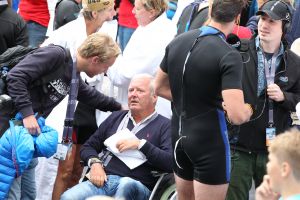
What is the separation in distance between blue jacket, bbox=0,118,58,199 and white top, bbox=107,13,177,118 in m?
1.24

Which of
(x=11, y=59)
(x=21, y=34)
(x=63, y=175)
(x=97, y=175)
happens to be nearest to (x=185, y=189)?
(x=97, y=175)

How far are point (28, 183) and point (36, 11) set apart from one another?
3508 millimetres

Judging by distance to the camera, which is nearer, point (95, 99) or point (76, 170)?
point (95, 99)

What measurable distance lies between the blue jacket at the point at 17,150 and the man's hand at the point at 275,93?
1600 millimetres

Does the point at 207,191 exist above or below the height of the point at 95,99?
above

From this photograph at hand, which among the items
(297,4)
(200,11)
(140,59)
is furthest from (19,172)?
(297,4)

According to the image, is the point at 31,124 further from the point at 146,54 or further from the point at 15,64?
the point at 146,54

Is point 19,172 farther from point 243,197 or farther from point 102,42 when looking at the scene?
point 243,197

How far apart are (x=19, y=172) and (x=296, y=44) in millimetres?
2527

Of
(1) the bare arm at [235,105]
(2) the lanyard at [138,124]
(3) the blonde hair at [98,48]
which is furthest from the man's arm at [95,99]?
(1) the bare arm at [235,105]

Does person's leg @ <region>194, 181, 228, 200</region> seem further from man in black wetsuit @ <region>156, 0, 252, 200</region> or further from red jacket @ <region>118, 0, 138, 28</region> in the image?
red jacket @ <region>118, 0, 138, 28</region>

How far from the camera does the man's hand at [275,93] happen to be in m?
4.85

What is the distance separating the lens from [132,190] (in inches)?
205

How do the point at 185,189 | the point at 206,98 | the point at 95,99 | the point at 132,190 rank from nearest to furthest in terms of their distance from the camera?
the point at 206,98
the point at 185,189
the point at 132,190
the point at 95,99
